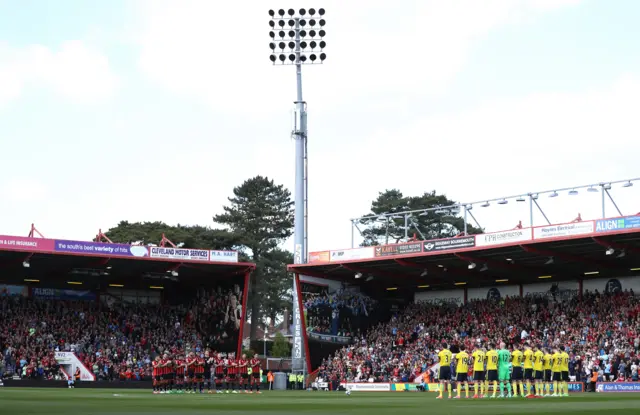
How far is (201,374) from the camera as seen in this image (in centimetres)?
3912

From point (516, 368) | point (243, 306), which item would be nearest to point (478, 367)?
point (516, 368)

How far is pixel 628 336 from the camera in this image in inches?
1743

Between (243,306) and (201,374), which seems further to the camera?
(243,306)

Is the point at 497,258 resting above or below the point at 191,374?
above

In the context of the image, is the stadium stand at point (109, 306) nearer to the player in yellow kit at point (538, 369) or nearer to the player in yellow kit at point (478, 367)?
the player in yellow kit at point (538, 369)

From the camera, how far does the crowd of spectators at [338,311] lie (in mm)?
55281

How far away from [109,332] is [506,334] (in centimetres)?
2541

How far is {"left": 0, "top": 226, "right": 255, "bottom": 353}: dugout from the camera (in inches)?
2015

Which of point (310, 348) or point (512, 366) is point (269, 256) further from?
point (512, 366)

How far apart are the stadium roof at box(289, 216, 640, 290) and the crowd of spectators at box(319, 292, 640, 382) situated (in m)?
1.70

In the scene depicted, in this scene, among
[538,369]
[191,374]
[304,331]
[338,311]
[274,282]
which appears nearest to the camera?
[538,369]

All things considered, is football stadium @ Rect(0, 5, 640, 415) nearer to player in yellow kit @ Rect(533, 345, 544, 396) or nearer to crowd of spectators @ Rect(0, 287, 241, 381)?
crowd of spectators @ Rect(0, 287, 241, 381)

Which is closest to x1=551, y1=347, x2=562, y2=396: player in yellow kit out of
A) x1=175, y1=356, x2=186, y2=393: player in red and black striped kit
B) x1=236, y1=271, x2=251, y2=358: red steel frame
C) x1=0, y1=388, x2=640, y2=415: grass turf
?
x1=0, y1=388, x2=640, y2=415: grass turf

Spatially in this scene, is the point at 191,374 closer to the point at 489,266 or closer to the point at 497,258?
the point at 497,258
